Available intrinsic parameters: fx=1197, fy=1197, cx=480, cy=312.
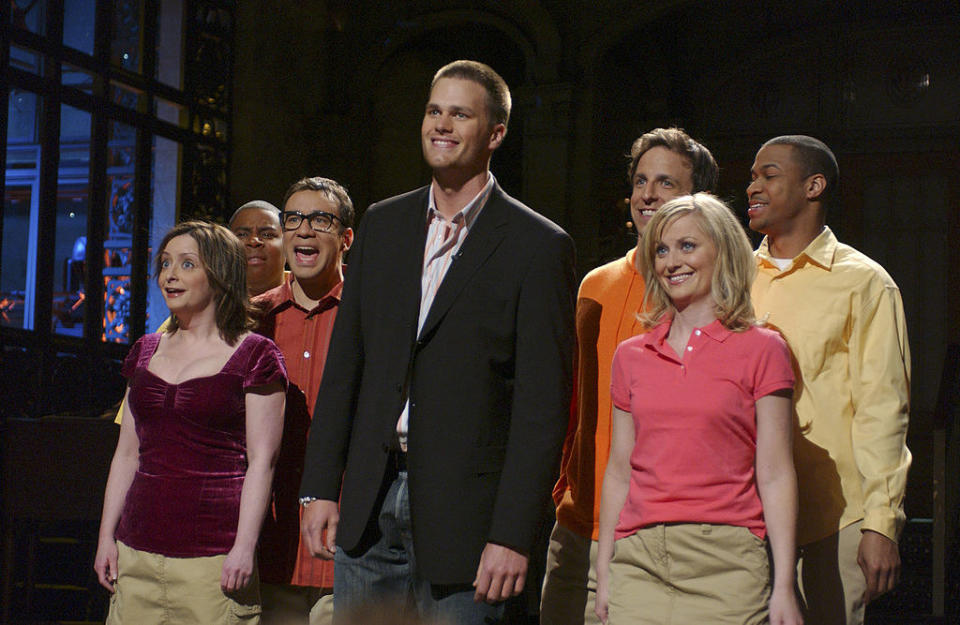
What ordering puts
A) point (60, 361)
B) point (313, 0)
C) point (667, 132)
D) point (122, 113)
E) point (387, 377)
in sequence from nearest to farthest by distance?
point (387, 377) → point (667, 132) → point (60, 361) → point (122, 113) → point (313, 0)

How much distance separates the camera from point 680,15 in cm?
1015

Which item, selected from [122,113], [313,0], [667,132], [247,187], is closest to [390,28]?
[313,0]

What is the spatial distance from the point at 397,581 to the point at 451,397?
0.42m

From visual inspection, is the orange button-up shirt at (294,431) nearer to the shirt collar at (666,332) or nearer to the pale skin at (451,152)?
the pale skin at (451,152)

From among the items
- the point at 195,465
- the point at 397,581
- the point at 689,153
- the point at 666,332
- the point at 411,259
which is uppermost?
the point at 689,153

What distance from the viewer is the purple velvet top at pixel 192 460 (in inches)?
123

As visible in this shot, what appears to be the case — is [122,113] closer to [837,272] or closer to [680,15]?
[680,15]

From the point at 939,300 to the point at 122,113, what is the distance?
635 cm

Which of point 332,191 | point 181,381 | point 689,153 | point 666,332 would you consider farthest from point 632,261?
point 181,381

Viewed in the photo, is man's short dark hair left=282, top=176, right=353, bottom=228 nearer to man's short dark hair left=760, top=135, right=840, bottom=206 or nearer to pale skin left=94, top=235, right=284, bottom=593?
pale skin left=94, top=235, right=284, bottom=593

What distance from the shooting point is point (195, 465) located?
3158 millimetres

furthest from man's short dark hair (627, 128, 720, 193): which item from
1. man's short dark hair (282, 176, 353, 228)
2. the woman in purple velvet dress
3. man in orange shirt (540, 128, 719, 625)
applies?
the woman in purple velvet dress

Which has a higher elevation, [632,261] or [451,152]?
[451,152]

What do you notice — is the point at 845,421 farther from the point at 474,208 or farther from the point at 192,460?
the point at 192,460
